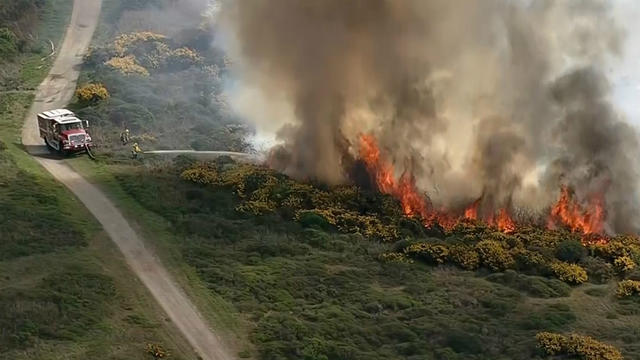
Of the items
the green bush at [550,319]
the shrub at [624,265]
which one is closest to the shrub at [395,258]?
the green bush at [550,319]

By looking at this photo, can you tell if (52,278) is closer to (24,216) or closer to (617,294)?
(24,216)

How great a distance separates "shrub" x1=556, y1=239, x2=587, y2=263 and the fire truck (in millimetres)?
40364

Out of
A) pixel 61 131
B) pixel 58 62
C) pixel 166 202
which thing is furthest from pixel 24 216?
pixel 58 62

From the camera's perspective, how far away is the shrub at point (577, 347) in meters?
35.2

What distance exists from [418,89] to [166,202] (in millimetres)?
20390

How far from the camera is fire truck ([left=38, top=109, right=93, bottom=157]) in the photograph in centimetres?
6712

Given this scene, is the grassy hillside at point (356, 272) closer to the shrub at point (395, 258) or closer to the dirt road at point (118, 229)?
the shrub at point (395, 258)

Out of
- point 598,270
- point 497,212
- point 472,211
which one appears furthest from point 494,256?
point 472,211

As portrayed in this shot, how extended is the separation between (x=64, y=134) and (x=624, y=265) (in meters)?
46.2

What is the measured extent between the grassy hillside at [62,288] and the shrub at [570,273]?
74.2 ft

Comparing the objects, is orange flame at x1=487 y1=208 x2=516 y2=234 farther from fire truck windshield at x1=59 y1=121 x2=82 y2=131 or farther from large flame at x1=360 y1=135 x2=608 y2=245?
fire truck windshield at x1=59 y1=121 x2=82 y2=131

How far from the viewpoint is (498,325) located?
127 ft

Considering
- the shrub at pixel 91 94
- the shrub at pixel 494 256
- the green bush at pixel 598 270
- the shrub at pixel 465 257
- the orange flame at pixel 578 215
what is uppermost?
the orange flame at pixel 578 215

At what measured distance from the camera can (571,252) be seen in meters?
47.8
